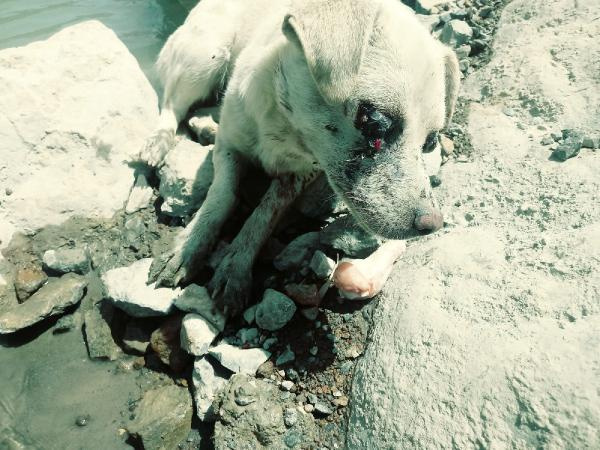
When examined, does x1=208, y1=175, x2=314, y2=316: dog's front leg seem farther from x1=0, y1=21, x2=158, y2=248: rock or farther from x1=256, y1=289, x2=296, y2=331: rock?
x1=0, y1=21, x2=158, y2=248: rock

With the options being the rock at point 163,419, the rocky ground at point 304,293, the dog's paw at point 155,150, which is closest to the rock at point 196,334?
the rocky ground at point 304,293

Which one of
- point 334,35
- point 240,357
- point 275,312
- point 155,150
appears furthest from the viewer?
point 155,150

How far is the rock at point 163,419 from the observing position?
2768 millimetres

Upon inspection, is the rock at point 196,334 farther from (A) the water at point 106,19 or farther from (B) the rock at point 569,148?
(A) the water at point 106,19

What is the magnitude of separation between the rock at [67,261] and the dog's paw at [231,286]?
115 centimetres

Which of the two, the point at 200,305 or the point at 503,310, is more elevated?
the point at 503,310

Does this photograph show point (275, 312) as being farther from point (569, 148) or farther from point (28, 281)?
point (569, 148)

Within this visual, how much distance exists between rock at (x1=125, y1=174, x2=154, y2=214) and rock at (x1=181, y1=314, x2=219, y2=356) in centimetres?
146

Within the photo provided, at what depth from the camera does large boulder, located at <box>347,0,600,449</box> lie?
2.09 meters

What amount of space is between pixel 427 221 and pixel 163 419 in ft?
6.21

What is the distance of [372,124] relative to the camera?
8.38 feet

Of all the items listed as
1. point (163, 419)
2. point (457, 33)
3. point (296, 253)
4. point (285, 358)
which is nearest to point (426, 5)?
point (457, 33)

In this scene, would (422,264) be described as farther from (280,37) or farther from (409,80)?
(280,37)

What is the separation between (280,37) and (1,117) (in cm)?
258
